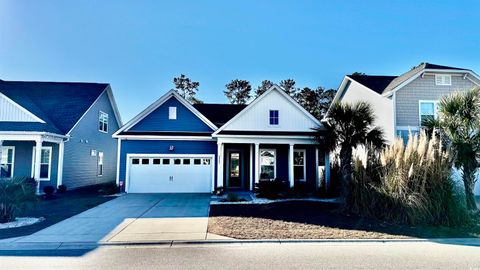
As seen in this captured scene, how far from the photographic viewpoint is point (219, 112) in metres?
21.7

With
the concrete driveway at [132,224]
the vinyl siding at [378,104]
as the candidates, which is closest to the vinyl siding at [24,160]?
the concrete driveway at [132,224]

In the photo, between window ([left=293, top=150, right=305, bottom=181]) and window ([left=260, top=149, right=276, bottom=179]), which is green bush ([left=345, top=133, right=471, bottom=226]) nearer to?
window ([left=293, top=150, right=305, bottom=181])

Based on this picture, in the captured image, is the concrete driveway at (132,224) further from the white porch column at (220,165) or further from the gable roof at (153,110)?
the gable roof at (153,110)

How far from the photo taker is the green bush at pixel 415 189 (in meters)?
8.89

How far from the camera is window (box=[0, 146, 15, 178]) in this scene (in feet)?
55.7

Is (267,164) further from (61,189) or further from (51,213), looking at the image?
(61,189)

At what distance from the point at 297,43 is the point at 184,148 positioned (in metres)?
8.62

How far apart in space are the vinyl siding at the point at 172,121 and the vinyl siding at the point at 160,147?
0.81m

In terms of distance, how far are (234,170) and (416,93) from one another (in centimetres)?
1110

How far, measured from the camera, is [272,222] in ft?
30.8

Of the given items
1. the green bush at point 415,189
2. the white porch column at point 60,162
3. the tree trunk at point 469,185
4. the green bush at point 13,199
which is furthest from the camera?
the white porch column at point 60,162

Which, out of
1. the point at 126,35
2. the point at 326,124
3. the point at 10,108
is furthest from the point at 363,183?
the point at 10,108

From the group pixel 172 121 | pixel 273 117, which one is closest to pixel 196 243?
pixel 273 117

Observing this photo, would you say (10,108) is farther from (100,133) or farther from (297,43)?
(297,43)
